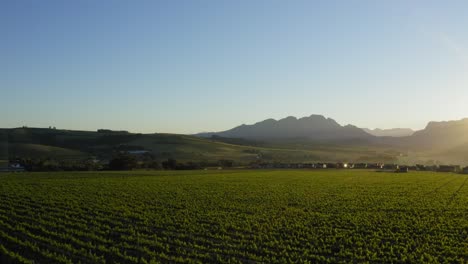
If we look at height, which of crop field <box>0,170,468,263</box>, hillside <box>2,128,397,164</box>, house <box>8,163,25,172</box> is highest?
hillside <box>2,128,397,164</box>

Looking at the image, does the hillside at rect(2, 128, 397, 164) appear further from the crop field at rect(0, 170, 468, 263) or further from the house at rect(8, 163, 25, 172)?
the crop field at rect(0, 170, 468, 263)

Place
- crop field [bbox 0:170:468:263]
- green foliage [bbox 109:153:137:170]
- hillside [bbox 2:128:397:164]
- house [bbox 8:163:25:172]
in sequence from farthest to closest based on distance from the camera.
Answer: hillside [bbox 2:128:397:164] → green foliage [bbox 109:153:137:170] → house [bbox 8:163:25:172] → crop field [bbox 0:170:468:263]

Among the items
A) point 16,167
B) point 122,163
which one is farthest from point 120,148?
point 16,167

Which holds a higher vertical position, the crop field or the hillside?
the hillside

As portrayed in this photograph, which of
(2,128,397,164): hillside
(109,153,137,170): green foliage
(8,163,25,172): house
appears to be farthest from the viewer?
(2,128,397,164): hillside

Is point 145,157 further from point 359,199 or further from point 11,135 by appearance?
point 359,199

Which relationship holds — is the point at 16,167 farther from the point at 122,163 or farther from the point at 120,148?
the point at 120,148

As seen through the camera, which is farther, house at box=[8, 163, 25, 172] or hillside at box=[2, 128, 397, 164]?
hillside at box=[2, 128, 397, 164]

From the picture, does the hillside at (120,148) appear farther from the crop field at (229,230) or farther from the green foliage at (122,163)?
the crop field at (229,230)

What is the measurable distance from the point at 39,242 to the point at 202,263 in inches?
342

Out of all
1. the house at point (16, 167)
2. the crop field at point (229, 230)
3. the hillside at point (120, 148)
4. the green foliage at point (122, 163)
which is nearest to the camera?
A: the crop field at point (229, 230)

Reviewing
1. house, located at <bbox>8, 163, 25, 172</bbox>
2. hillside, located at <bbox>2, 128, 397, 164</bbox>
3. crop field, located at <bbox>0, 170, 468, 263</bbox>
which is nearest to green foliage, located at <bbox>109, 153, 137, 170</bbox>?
house, located at <bbox>8, 163, 25, 172</bbox>

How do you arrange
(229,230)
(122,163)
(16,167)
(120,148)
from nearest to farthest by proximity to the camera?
1. (229,230)
2. (16,167)
3. (122,163)
4. (120,148)

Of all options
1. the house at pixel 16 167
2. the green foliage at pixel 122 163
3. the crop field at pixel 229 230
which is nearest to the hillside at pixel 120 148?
the house at pixel 16 167
